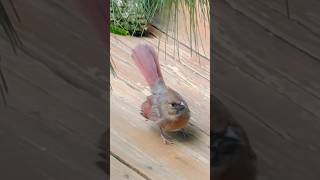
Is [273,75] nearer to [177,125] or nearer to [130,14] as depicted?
[177,125]

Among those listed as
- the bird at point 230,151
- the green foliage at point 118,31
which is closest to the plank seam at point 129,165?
the bird at point 230,151

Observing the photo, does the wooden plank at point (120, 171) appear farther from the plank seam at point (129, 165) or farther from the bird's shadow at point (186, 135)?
the bird's shadow at point (186, 135)

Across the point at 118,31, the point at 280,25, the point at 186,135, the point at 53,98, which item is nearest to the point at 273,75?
the point at 280,25

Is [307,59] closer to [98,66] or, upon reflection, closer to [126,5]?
[98,66]

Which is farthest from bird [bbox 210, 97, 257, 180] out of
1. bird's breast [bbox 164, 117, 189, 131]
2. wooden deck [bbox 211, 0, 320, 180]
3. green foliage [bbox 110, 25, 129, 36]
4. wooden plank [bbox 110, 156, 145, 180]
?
green foliage [bbox 110, 25, 129, 36]

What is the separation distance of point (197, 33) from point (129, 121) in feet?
0.58

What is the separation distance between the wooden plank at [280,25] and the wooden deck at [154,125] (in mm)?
299

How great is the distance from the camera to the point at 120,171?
1.01 meters

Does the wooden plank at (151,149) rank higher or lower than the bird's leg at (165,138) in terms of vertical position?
higher

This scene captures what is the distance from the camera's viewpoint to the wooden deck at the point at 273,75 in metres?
0.78

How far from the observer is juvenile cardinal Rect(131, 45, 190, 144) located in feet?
3.56

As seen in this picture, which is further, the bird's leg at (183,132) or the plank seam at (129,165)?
the bird's leg at (183,132)

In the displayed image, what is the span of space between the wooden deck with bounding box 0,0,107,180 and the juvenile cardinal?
30 cm

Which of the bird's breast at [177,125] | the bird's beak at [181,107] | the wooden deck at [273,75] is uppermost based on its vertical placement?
the wooden deck at [273,75]
